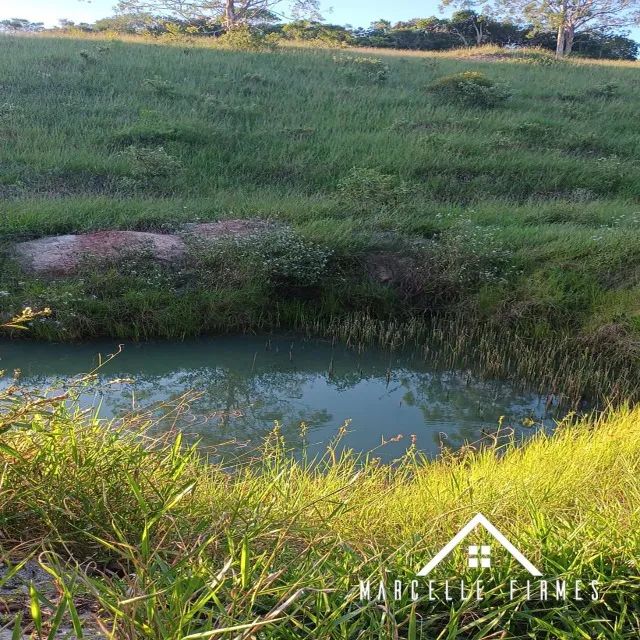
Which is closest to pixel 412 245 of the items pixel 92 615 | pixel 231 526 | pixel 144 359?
pixel 144 359

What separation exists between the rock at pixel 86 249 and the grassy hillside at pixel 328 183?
214 millimetres

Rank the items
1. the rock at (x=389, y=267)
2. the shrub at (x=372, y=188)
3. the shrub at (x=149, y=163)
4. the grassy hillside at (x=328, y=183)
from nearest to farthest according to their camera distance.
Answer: the grassy hillside at (x=328, y=183), the rock at (x=389, y=267), the shrub at (x=372, y=188), the shrub at (x=149, y=163)

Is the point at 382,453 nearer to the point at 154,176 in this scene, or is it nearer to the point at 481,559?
the point at 481,559

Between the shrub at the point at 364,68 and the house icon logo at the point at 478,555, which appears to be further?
the shrub at the point at 364,68

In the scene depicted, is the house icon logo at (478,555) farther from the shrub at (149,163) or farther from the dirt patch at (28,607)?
the shrub at (149,163)

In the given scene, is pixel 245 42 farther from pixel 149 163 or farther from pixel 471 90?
pixel 149 163

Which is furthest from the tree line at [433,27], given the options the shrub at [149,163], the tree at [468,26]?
the shrub at [149,163]

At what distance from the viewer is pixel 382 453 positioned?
192 inches

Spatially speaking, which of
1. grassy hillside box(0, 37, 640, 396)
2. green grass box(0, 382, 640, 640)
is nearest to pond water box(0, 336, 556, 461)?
grassy hillside box(0, 37, 640, 396)

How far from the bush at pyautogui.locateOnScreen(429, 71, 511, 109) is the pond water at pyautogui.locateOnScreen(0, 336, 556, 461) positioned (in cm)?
1120

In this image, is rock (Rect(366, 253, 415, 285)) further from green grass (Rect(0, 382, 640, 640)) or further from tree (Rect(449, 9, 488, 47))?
tree (Rect(449, 9, 488, 47))

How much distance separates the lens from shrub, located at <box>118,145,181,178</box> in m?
10.9

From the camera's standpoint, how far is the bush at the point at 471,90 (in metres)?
16.0

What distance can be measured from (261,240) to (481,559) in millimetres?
6279
